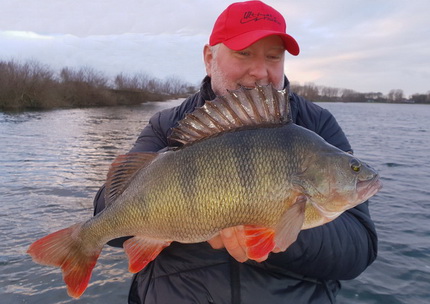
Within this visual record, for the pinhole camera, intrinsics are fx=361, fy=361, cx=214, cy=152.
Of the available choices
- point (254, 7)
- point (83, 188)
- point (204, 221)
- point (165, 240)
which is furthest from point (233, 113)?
point (83, 188)

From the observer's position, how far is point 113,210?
2.28 meters

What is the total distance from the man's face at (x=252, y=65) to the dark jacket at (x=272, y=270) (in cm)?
125

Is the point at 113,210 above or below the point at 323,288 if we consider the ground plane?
above

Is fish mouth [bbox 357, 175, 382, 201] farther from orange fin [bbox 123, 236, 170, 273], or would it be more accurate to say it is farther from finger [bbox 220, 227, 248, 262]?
orange fin [bbox 123, 236, 170, 273]

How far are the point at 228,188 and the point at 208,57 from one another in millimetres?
1735

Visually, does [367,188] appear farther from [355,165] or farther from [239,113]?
[239,113]

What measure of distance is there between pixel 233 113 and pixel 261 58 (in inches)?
36.9

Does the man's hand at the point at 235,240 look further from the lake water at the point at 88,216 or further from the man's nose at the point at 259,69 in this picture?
the lake water at the point at 88,216

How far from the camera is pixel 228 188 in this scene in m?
1.98

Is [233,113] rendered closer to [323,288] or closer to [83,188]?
[323,288]

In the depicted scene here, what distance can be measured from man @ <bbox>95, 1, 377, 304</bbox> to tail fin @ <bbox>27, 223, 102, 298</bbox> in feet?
1.10

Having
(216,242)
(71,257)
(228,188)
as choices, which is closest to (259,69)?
(228,188)

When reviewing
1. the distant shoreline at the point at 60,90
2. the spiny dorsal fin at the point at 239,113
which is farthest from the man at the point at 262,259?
the distant shoreline at the point at 60,90

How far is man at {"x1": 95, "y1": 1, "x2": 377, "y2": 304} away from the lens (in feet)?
7.54
